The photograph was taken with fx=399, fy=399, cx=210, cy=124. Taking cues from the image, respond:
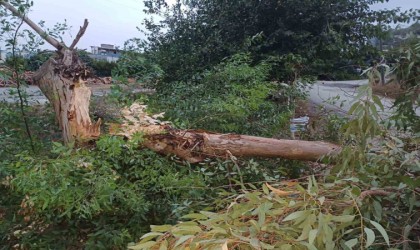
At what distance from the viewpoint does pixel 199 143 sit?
7.71ft

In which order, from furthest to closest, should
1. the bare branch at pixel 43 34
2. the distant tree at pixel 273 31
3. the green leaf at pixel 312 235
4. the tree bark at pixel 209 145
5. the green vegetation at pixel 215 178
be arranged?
the distant tree at pixel 273 31
the bare branch at pixel 43 34
the tree bark at pixel 209 145
the green vegetation at pixel 215 178
the green leaf at pixel 312 235

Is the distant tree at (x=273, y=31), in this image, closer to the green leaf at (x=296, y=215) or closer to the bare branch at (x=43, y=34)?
the bare branch at (x=43, y=34)

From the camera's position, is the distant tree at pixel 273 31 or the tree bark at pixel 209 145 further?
the distant tree at pixel 273 31

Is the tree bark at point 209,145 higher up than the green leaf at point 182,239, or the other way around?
the green leaf at point 182,239

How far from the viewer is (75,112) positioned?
2320 mm

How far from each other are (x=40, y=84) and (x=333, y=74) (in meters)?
4.06

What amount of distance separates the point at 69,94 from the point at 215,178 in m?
1.01

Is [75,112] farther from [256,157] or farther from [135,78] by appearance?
[256,157]

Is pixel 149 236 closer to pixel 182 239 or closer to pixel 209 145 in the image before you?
pixel 182 239

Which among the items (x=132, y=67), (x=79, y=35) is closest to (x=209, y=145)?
(x=132, y=67)

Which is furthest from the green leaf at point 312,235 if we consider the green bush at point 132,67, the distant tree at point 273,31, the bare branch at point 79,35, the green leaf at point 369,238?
the distant tree at point 273,31

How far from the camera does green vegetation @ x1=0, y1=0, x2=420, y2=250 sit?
82 centimetres

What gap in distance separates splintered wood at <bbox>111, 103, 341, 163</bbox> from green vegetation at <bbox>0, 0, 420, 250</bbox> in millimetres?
62

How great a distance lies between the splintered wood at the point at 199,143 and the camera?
222cm
